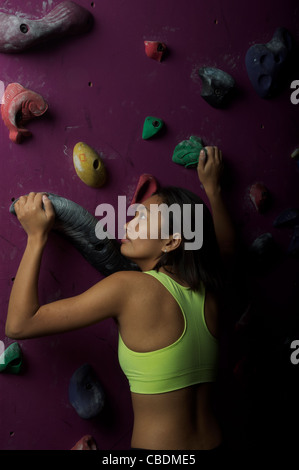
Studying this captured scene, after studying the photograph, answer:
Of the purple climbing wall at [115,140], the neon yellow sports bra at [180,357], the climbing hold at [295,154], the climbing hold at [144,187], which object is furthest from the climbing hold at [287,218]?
the neon yellow sports bra at [180,357]

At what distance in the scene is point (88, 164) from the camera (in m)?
1.37

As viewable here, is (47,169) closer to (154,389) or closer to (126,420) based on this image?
(154,389)

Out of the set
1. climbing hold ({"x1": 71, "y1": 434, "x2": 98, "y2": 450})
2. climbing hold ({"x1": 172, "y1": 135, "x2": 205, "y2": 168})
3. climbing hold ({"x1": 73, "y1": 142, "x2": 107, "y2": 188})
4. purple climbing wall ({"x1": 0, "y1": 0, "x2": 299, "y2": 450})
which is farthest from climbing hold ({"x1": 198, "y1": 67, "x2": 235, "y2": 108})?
climbing hold ({"x1": 71, "y1": 434, "x2": 98, "y2": 450})

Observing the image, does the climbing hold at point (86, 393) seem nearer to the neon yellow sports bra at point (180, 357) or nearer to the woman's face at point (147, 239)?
the neon yellow sports bra at point (180, 357)

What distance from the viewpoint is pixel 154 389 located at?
1.19 metres

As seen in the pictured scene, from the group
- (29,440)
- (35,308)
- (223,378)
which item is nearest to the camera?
(35,308)

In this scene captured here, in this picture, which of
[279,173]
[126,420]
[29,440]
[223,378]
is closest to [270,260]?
[279,173]

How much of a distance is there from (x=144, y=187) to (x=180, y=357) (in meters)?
0.52

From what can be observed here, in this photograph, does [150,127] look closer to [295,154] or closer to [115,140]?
[115,140]

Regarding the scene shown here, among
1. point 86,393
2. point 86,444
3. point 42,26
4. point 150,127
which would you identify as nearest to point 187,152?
point 150,127

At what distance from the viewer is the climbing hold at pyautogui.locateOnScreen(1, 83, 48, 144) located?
4.14 feet

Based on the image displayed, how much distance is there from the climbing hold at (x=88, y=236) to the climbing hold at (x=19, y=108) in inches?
6.9

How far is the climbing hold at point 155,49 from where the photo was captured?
1465mm
